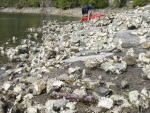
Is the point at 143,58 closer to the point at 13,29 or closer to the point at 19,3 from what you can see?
the point at 13,29

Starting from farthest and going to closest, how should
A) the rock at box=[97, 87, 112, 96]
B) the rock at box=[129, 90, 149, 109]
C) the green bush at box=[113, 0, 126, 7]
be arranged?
the green bush at box=[113, 0, 126, 7], the rock at box=[97, 87, 112, 96], the rock at box=[129, 90, 149, 109]

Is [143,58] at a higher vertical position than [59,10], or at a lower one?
higher

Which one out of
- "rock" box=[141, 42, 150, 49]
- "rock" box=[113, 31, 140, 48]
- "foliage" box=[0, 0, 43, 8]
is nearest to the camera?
"rock" box=[141, 42, 150, 49]

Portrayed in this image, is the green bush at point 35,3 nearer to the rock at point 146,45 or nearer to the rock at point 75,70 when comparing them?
the rock at point 146,45

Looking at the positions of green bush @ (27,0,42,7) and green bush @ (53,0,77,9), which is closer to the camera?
green bush @ (53,0,77,9)

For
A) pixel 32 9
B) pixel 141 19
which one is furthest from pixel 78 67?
pixel 32 9

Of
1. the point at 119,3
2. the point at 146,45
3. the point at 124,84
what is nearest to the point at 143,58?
the point at 146,45

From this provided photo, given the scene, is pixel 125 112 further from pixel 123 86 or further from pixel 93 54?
pixel 93 54

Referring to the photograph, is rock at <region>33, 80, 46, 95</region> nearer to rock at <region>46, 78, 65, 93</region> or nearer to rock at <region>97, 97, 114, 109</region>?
rock at <region>46, 78, 65, 93</region>

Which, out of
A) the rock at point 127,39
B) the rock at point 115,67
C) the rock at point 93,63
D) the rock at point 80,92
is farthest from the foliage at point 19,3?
the rock at point 80,92

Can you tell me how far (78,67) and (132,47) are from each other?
15.1 feet

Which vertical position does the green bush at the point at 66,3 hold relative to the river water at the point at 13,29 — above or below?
below

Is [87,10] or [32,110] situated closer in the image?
[32,110]

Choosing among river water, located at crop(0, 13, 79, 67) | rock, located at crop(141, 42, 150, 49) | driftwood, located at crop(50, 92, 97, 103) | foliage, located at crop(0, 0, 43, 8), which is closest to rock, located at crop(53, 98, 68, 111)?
driftwood, located at crop(50, 92, 97, 103)
